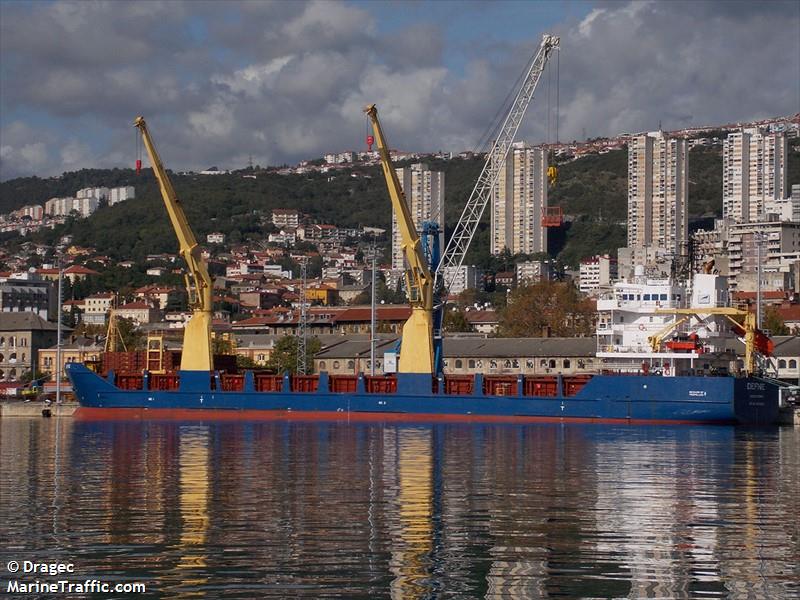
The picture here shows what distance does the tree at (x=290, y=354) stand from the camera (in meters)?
104

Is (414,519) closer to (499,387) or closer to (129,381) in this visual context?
(499,387)

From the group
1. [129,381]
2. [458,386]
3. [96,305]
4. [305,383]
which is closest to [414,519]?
[458,386]

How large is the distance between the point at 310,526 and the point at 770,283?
14020 cm

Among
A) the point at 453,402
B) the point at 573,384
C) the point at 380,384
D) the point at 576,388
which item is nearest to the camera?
the point at 576,388

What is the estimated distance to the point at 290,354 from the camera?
347ft

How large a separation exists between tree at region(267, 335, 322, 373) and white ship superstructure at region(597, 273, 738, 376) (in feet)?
122

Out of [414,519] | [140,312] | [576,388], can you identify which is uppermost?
[140,312]

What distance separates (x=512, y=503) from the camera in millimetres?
31250

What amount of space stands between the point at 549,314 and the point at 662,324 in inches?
1993

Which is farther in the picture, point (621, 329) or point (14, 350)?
point (14, 350)

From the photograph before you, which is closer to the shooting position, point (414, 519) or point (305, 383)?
point (414, 519)

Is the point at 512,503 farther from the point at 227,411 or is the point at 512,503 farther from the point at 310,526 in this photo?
the point at 227,411

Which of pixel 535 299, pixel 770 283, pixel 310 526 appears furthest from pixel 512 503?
pixel 770 283

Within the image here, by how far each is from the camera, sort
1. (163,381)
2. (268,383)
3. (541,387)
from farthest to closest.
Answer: (163,381)
(268,383)
(541,387)
